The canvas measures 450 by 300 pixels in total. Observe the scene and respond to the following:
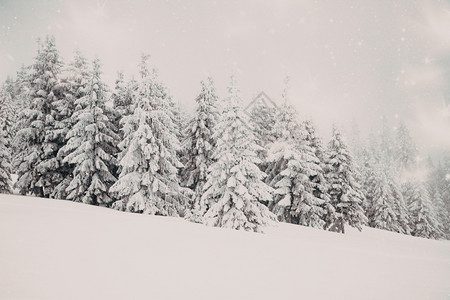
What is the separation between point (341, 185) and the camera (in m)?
27.7

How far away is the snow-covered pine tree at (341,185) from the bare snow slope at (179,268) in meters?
20.2

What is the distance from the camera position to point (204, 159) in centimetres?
2277

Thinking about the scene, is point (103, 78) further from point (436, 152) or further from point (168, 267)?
point (436, 152)

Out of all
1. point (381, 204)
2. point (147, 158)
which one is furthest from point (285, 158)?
point (381, 204)

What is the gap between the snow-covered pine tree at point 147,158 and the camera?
18531 mm

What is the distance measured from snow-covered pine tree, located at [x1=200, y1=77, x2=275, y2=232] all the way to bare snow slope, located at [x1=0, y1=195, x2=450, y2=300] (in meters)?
8.82

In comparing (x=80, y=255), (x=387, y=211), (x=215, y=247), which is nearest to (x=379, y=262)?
(x=215, y=247)

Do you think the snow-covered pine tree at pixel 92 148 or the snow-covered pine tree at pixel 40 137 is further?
the snow-covered pine tree at pixel 40 137

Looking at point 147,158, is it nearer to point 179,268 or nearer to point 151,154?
point 151,154

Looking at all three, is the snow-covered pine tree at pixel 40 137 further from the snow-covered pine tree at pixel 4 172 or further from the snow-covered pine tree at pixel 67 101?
the snow-covered pine tree at pixel 4 172

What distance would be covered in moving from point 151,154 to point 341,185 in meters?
20.5

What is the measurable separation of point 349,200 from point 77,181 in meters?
26.6

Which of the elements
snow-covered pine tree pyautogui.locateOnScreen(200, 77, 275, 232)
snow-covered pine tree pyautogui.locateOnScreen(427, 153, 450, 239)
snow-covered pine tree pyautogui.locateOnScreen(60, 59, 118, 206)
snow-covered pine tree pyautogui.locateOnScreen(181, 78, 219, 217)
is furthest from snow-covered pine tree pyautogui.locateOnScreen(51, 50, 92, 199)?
snow-covered pine tree pyautogui.locateOnScreen(427, 153, 450, 239)

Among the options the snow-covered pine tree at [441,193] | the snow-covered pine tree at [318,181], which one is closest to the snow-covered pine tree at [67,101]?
the snow-covered pine tree at [318,181]
